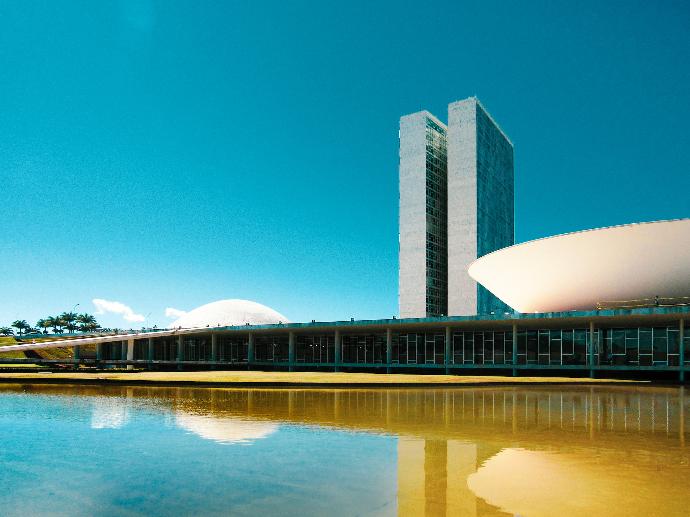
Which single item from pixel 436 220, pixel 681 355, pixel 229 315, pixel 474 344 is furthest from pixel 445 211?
pixel 681 355

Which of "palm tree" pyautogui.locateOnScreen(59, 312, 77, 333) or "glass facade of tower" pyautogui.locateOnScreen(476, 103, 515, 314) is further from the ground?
"glass facade of tower" pyautogui.locateOnScreen(476, 103, 515, 314)

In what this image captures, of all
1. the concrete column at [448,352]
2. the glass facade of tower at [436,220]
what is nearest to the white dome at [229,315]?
the glass facade of tower at [436,220]

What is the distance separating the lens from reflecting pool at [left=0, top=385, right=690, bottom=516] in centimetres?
612

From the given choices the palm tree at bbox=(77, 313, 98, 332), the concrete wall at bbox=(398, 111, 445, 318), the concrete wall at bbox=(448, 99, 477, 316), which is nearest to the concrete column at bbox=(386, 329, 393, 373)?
the concrete wall at bbox=(398, 111, 445, 318)

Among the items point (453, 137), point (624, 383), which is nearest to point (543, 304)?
point (624, 383)

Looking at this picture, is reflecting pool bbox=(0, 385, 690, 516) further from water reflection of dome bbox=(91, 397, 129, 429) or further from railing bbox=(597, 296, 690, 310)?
railing bbox=(597, 296, 690, 310)

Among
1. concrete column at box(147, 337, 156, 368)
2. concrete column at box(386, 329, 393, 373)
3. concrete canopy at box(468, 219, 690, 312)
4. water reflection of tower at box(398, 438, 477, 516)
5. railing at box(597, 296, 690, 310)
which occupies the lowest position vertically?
concrete column at box(147, 337, 156, 368)

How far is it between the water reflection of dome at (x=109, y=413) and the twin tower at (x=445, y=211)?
94.5 meters

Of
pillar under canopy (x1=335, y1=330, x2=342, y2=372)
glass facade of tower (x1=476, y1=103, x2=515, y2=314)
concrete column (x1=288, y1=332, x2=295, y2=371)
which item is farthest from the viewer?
glass facade of tower (x1=476, y1=103, x2=515, y2=314)

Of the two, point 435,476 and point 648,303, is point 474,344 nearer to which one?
point 648,303

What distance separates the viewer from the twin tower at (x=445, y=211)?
110000mm

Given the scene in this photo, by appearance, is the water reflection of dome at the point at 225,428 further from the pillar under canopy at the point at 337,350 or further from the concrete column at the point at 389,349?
the pillar under canopy at the point at 337,350

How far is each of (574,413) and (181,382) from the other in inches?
673

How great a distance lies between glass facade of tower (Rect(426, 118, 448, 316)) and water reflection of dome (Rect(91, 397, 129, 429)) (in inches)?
3773
